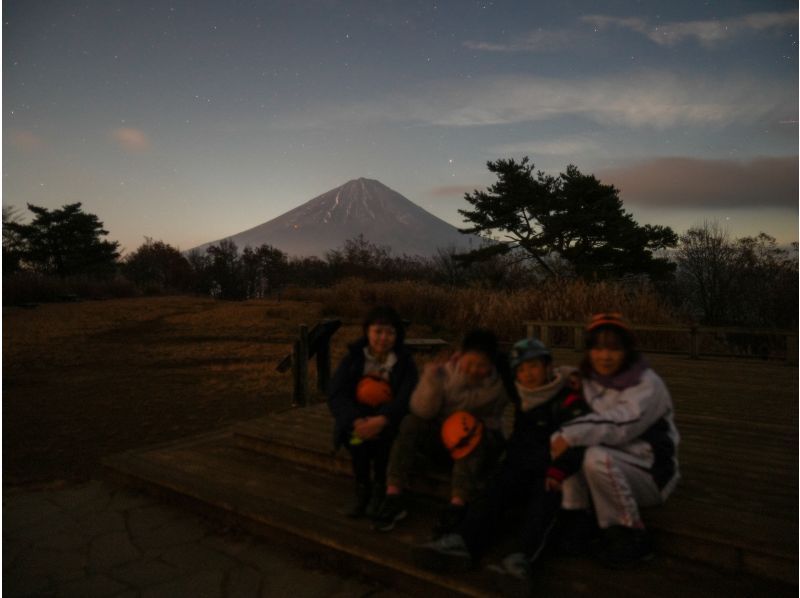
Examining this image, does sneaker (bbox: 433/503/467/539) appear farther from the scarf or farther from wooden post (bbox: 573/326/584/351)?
wooden post (bbox: 573/326/584/351)

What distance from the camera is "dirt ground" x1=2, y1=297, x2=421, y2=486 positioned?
4938mm

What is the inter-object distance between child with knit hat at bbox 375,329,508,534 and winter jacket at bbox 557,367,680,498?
0.46 metres

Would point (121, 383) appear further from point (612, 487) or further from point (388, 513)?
point (612, 487)

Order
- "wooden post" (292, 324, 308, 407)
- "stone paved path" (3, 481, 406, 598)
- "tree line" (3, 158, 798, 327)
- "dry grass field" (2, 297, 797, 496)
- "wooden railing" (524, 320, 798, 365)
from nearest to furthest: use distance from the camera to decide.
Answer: "stone paved path" (3, 481, 406, 598) < "dry grass field" (2, 297, 797, 496) < "wooden post" (292, 324, 308, 407) < "wooden railing" (524, 320, 798, 365) < "tree line" (3, 158, 798, 327)

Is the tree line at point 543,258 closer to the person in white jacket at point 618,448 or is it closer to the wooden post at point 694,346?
the wooden post at point 694,346

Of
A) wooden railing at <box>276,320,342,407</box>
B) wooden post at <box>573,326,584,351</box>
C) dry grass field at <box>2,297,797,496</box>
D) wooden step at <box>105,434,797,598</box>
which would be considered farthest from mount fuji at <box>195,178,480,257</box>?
wooden step at <box>105,434,797,598</box>

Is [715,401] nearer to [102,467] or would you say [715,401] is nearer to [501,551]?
[501,551]

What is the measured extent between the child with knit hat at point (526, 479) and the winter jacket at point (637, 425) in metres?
0.10

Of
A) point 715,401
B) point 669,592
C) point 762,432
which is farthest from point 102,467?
point 715,401

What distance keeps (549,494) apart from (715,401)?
3.67m

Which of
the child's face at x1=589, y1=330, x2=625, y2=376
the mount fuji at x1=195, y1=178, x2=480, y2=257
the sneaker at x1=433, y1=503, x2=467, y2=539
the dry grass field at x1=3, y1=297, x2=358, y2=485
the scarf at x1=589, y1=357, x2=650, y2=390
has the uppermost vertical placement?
the mount fuji at x1=195, y1=178, x2=480, y2=257

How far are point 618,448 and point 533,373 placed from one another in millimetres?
524

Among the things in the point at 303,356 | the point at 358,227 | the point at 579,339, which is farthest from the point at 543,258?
the point at 358,227

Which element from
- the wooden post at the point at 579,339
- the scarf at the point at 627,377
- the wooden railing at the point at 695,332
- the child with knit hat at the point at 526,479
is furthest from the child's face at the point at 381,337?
the wooden post at the point at 579,339
